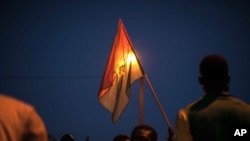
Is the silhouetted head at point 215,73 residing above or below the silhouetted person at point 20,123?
above

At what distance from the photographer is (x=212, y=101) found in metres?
3.14

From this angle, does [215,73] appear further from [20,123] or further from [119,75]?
[119,75]

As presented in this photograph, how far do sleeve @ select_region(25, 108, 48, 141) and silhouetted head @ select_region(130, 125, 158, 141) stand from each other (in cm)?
242

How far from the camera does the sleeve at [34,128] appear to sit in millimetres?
2355

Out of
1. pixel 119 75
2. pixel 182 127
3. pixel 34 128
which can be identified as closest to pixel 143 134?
pixel 182 127

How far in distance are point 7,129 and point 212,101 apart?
149cm

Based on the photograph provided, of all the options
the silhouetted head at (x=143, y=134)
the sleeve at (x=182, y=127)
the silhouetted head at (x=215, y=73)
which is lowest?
the silhouetted head at (x=143, y=134)

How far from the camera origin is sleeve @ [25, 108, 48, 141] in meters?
2.36

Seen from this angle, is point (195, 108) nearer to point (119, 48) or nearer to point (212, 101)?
Result: point (212, 101)

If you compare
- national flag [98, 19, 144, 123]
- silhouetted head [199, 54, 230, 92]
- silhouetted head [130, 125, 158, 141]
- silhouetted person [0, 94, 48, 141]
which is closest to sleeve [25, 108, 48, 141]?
silhouetted person [0, 94, 48, 141]

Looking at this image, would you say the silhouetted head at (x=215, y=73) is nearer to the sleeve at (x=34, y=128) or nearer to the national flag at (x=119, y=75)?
the sleeve at (x=34, y=128)

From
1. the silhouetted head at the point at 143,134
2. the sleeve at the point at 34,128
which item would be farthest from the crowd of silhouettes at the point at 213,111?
the silhouetted head at the point at 143,134

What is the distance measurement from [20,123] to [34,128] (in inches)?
3.2

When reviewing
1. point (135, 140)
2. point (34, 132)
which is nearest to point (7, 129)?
point (34, 132)
